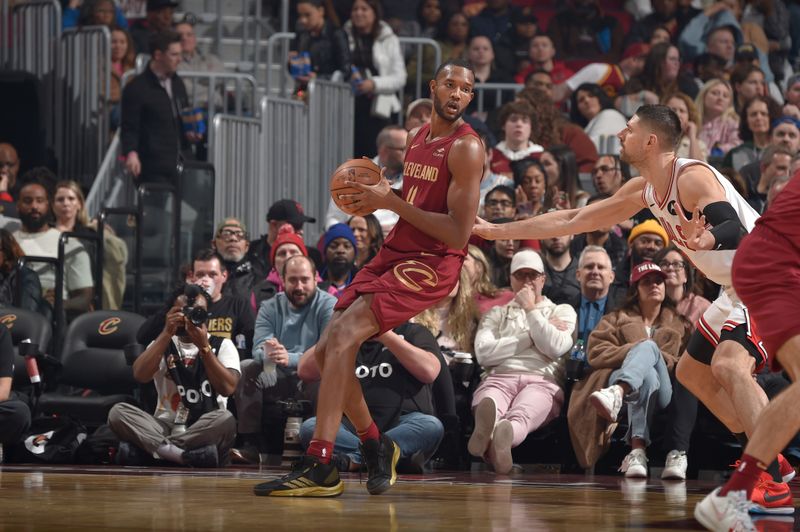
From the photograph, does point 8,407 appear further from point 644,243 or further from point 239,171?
point 644,243

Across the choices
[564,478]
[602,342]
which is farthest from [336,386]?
[602,342]

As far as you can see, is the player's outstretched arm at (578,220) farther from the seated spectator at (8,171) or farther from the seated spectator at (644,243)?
the seated spectator at (8,171)

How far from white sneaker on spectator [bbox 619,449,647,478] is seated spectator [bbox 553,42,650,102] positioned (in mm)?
5953

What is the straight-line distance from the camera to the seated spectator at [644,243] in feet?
33.1

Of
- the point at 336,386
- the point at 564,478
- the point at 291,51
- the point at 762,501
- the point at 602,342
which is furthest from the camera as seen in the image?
the point at 291,51

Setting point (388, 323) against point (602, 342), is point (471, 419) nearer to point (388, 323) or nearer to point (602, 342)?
point (602, 342)

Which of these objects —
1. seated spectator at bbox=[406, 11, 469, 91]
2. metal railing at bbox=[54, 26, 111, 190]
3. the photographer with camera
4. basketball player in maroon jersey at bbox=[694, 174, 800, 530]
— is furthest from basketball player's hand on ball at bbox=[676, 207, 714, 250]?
seated spectator at bbox=[406, 11, 469, 91]

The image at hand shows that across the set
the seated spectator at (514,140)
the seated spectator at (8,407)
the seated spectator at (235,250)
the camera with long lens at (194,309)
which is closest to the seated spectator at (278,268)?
the seated spectator at (235,250)

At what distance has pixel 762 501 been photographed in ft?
20.0

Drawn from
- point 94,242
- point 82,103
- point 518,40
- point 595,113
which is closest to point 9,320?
point 94,242

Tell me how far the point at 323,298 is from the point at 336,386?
316 cm

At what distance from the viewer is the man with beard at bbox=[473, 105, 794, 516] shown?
611 cm

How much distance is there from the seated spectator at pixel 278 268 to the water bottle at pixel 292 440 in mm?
1116

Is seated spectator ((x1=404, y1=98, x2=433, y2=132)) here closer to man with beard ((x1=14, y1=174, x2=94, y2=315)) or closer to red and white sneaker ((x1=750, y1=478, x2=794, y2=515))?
man with beard ((x1=14, y1=174, x2=94, y2=315))
